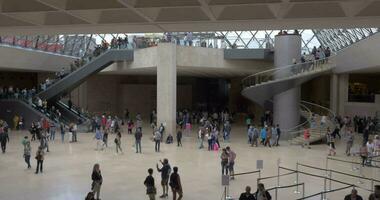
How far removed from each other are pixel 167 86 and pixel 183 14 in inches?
850

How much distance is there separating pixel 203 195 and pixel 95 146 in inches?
496

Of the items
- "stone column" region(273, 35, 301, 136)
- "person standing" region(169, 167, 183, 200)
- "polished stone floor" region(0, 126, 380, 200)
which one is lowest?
"polished stone floor" region(0, 126, 380, 200)

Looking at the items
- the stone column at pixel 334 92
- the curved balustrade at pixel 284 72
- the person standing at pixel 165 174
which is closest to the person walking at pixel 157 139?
the curved balustrade at pixel 284 72

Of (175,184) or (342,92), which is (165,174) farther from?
(342,92)

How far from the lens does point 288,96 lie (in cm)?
2959

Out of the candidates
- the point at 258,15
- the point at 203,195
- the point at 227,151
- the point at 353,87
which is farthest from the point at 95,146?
the point at 353,87

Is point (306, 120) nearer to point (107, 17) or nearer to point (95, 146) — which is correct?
point (95, 146)

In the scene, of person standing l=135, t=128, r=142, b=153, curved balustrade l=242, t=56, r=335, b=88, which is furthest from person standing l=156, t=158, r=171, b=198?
curved balustrade l=242, t=56, r=335, b=88

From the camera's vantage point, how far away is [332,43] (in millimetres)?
49906

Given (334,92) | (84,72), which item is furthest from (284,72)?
(84,72)

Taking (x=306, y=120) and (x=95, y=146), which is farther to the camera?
(x=306, y=120)

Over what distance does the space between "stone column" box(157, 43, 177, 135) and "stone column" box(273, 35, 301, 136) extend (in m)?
7.05

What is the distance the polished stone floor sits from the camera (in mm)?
13680

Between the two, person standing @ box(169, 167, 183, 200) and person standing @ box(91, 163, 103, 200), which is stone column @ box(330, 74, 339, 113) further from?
person standing @ box(91, 163, 103, 200)
